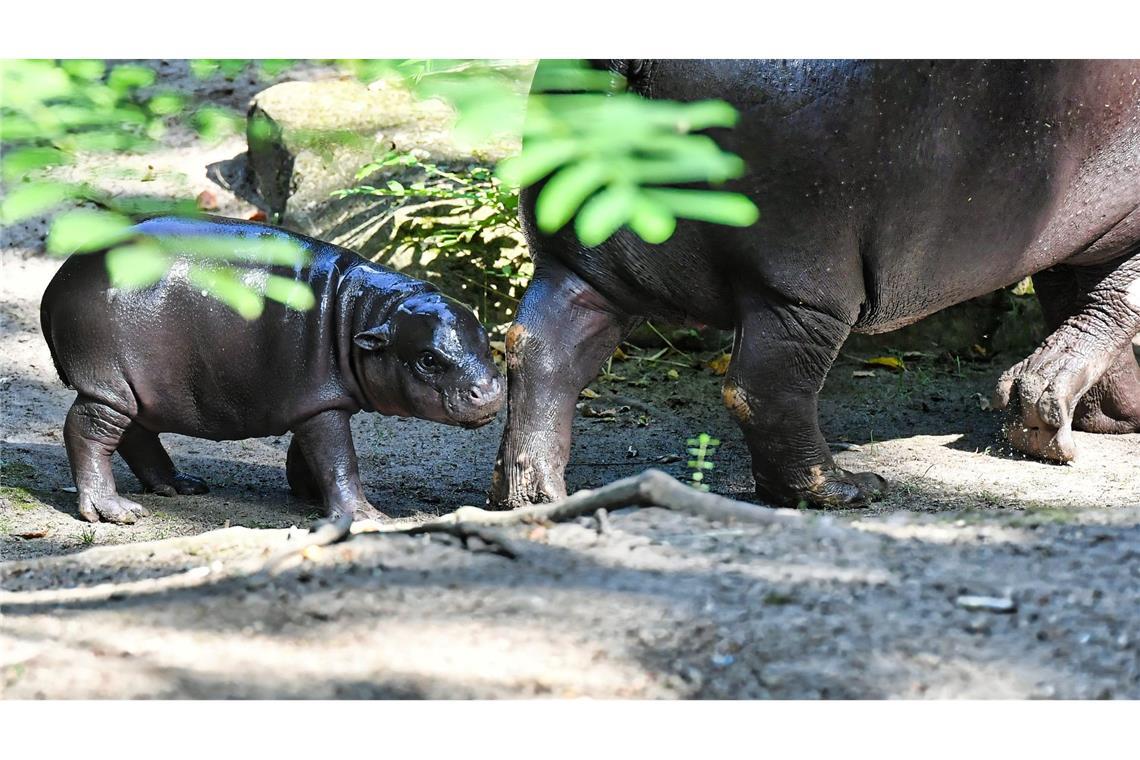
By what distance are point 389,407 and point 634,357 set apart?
2303 millimetres

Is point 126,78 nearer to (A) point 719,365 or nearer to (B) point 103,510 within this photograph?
(B) point 103,510

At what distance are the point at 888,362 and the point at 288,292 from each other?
Answer: 3.53m

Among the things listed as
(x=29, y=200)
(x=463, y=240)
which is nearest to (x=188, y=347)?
(x=463, y=240)

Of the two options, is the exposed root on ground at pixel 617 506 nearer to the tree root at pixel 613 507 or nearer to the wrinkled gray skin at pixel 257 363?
the tree root at pixel 613 507

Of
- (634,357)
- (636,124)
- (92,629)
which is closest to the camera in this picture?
(636,124)

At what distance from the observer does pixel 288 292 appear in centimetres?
431

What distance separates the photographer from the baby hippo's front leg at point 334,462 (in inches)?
185

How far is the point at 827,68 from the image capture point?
14.0 ft

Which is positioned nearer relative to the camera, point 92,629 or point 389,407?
point 92,629

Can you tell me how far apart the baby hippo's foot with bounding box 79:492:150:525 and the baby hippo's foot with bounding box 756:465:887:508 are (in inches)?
88.9

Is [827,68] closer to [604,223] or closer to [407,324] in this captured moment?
[407,324]

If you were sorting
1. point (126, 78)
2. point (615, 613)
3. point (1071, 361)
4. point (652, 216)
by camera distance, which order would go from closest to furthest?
point (652, 216) < point (126, 78) < point (615, 613) < point (1071, 361)
